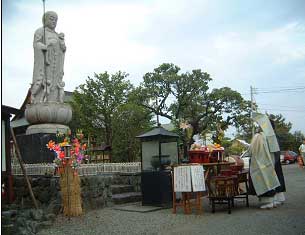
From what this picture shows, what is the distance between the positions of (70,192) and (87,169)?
245 centimetres

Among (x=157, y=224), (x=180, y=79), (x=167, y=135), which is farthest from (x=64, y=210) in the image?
(x=180, y=79)

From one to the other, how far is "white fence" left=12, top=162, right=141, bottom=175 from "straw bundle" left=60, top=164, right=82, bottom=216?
147cm

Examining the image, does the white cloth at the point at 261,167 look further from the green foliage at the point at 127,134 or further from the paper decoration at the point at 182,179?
the green foliage at the point at 127,134

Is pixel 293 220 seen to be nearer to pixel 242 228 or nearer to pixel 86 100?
pixel 242 228

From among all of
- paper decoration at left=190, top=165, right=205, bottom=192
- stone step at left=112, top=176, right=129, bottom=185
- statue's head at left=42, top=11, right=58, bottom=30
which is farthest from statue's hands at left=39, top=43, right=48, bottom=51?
paper decoration at left=190, top=165, right=205, bottom=192

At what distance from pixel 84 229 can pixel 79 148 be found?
86.2 inches

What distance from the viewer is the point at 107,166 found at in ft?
37.4

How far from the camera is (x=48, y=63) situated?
43.2 feet

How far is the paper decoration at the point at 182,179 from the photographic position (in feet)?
26.6

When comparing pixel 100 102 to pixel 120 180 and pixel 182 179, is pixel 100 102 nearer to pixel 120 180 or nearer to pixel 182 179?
pixel 120 180

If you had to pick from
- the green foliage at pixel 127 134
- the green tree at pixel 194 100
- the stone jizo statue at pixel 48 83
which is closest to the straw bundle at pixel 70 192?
the stone jizo statue at pixel 48 83

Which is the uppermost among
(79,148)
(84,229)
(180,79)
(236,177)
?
(180,79)

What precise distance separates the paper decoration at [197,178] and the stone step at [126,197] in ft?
7.91

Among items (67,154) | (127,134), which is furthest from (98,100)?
(67,154)
